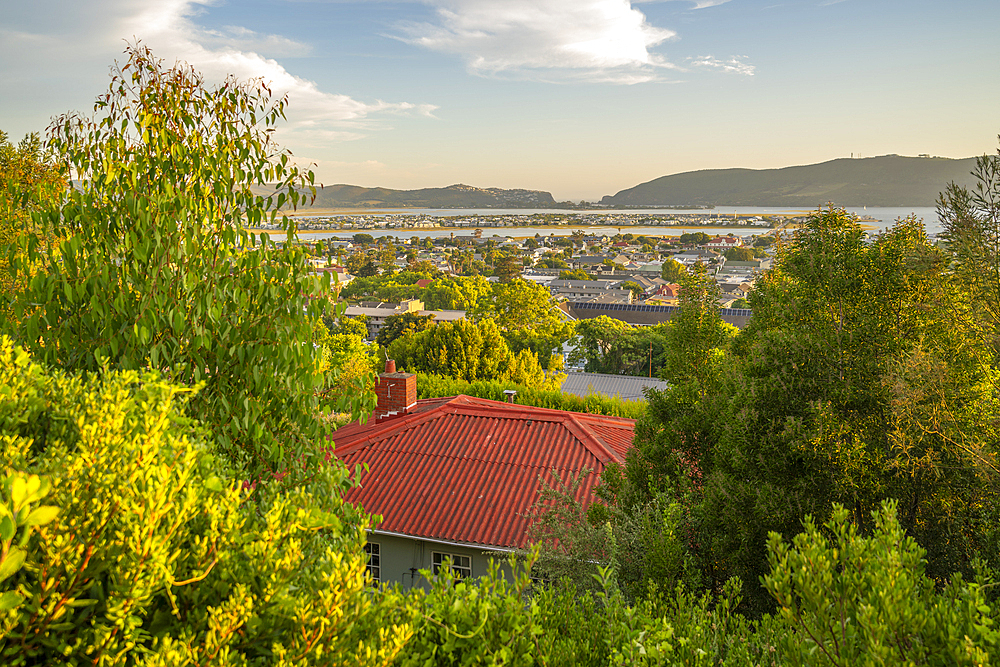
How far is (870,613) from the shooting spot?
2385mm

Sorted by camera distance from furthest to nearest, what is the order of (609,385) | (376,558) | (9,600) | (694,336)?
(609,385) → (376,558) → (694,336) → (9,600)

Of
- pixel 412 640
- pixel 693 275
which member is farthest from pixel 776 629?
pixel 693 275

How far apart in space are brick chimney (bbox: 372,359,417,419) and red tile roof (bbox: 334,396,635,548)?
280 millimetres

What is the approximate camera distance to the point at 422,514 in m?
11.4

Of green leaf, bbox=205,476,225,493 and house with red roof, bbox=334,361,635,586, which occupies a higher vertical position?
green leaf, bbox=205,476,225,493

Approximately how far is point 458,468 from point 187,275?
30.4 ft

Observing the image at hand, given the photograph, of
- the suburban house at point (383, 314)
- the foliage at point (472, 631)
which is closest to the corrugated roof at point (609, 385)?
the foliage at point (472, 631)

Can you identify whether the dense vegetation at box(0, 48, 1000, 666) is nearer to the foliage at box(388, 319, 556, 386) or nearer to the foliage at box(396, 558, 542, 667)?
the foliage at box(396, 558, 542, 667)

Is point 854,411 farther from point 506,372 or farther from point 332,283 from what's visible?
point 506,372

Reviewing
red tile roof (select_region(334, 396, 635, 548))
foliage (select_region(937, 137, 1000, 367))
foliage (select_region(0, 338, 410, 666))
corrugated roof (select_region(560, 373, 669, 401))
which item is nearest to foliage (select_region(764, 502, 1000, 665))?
foliage (select_region(0, 338, 410, 666))

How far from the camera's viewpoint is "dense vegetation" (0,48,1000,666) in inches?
81.4

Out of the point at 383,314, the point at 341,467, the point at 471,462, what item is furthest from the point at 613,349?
the point at 341,467

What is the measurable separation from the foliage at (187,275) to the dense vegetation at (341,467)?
0.02 metres

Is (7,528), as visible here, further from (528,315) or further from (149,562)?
(528,315)
